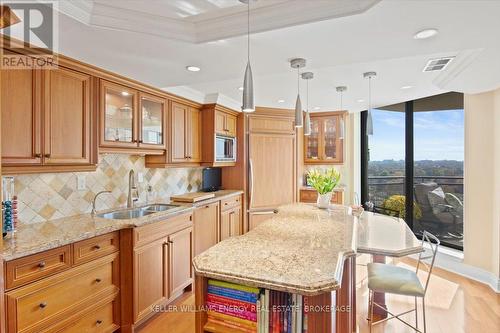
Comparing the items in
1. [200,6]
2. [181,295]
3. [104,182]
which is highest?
[200,6]

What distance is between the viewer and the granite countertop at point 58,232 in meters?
1.61

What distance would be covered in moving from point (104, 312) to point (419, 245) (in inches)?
97.3

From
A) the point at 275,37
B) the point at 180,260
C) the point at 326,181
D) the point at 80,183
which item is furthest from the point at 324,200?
the point at 80,183

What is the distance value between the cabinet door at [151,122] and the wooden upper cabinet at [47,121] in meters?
0.59

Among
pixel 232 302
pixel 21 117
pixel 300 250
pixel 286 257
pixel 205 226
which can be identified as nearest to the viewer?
pixel 232 302

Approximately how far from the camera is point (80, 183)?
254cm

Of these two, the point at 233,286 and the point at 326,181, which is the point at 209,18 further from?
the point at 326,181

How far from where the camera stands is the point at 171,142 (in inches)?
131

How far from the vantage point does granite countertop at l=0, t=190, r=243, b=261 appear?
1609 millimetres

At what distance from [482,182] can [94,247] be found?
14.7 feet

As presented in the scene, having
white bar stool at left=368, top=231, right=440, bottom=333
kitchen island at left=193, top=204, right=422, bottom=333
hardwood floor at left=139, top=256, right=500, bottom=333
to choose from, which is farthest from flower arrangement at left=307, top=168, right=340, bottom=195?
hardwood floor at left=139, top=256, right=500, bottom=333

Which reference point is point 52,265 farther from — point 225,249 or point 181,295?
point 181,295

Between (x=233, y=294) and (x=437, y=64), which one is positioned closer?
(x=233, y=294)

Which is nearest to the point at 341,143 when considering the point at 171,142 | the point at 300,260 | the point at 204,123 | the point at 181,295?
the point at 204,123
